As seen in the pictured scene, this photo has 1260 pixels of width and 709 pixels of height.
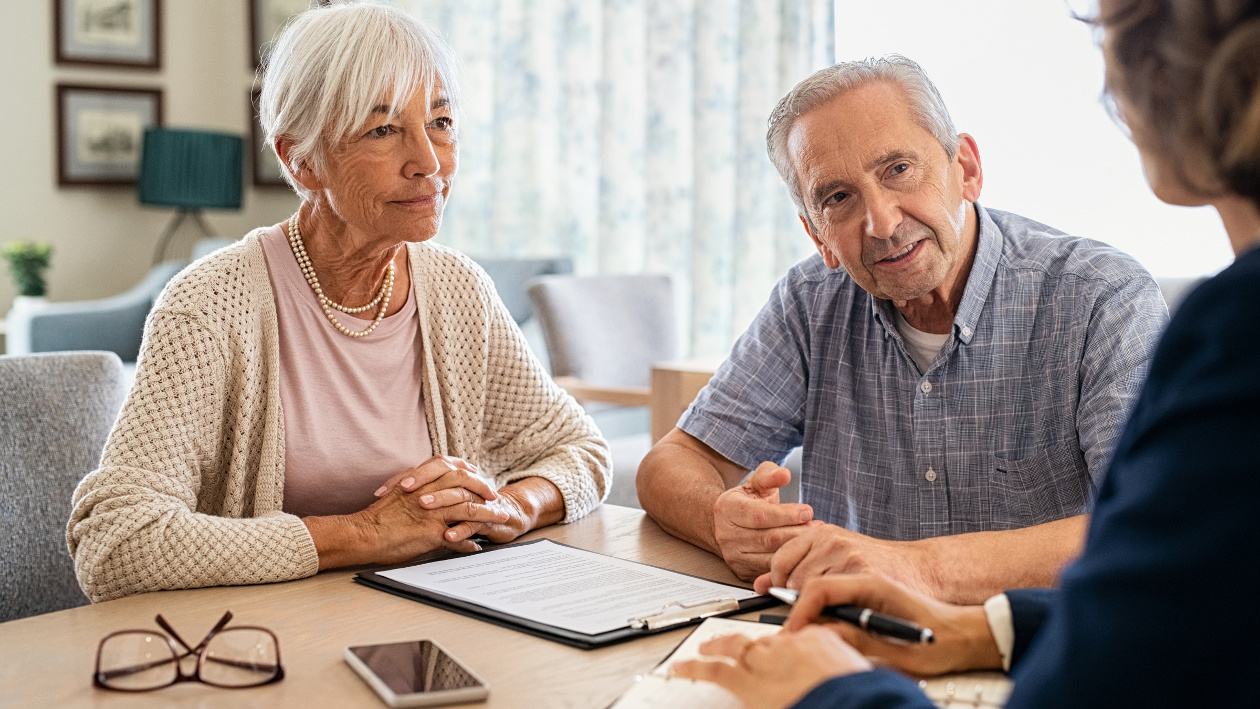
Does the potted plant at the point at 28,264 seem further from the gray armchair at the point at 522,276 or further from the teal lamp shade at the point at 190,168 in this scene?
the gray armchair at the point at 522,276

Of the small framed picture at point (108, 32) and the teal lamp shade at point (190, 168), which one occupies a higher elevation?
the small framed picture at point (108, 32)

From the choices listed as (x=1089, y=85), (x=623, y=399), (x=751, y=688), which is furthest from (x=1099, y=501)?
(x=1089, y=85)

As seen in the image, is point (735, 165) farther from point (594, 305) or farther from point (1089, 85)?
point (1089, 85)

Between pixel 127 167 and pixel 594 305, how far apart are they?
121 inches

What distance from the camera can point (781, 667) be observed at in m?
0.71

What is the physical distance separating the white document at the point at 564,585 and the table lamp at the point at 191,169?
4264 mm

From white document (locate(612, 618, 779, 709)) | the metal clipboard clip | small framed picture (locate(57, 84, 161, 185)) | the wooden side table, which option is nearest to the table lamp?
small framed picture (locate(57, 84, 161, 185))

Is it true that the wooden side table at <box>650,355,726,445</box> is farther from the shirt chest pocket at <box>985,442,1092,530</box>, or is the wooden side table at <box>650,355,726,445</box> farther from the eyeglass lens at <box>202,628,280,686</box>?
the eyeglass lens at <box>202,628,280,686</box>

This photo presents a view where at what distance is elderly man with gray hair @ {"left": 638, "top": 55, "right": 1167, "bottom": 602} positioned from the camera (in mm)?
1339

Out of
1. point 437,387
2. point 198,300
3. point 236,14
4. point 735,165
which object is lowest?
Result: point 437,387

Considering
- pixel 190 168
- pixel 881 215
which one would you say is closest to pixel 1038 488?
pixel 881 215

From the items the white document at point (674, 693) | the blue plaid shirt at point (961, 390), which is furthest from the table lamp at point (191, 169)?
the white document at point (674, 693)

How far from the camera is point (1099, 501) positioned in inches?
24.2

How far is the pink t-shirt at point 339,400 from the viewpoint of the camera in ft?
4.73
